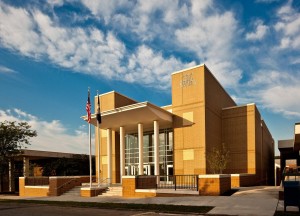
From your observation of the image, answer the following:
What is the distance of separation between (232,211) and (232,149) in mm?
22982

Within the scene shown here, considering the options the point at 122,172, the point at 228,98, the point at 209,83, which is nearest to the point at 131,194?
the point at 122,172

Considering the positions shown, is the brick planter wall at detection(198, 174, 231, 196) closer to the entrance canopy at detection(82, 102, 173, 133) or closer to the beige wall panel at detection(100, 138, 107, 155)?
the entrance canopy at detection(82, 102, 173, 133)

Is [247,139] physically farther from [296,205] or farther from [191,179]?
[296,205]

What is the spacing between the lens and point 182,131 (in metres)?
32.8

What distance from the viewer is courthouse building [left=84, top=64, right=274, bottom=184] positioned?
104 feet

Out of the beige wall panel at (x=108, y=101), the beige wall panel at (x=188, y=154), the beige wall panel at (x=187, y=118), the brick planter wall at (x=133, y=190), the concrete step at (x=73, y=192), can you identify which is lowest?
the concrete step at (x=73, y=192)

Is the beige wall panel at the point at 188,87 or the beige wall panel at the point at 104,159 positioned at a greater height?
the beige wall panel at the point at 188,87

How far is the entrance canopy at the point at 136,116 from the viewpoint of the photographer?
3031cm

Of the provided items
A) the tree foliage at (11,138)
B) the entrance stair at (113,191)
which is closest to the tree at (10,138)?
the tree foliage at (11,138)

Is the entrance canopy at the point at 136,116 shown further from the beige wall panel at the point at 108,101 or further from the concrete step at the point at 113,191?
the concrete step at the point at 113,191

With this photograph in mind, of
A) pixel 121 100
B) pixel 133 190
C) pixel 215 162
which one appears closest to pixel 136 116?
pixel 121 100

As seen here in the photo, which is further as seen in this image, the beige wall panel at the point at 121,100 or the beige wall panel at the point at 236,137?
the beige wall panel at the point at 121,100

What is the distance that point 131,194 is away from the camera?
22266mm

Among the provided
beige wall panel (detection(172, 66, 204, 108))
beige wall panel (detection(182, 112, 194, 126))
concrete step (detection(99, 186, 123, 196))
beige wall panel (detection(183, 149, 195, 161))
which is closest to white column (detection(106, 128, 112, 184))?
beige wall panel (detection(172, 66, 204, 108))
